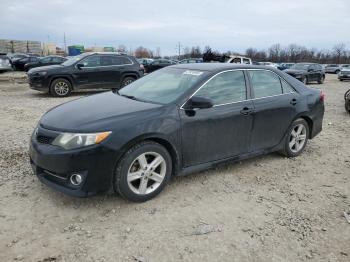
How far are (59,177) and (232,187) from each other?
6.95 ft

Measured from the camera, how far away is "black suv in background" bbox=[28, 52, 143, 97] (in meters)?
11.8

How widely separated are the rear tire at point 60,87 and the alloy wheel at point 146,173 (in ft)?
30.0

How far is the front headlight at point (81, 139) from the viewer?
3412 mm

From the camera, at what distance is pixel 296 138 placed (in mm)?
5508

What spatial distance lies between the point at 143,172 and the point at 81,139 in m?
0.78

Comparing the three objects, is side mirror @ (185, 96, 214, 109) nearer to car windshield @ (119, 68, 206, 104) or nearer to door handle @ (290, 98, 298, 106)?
car windshield @ (119, 68, 206, 104)

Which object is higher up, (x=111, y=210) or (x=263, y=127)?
(x=263, y=127)

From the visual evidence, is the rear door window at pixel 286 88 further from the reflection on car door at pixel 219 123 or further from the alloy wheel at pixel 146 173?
the alloy wheel at pixel 146 173

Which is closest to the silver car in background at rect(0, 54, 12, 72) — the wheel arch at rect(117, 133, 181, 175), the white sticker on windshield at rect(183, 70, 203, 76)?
the white sticker on windshield at rect(183, 70, 203, 76)

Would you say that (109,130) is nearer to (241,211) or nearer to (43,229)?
(43,229)

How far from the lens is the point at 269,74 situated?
510cm

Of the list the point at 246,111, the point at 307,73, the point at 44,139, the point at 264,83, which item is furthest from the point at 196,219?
the point at 307,73

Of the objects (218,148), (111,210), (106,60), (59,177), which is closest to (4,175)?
(59,177)

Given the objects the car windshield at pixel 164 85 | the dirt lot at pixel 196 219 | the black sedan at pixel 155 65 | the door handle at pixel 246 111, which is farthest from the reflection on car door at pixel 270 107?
the black sedan at pixel 155 65
